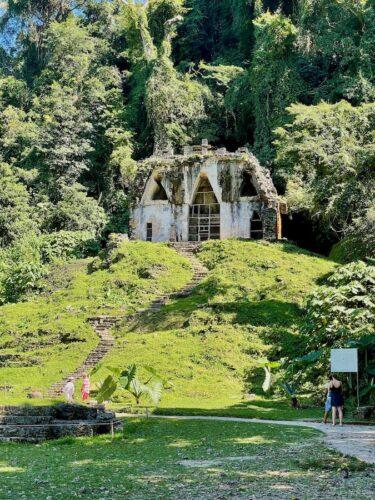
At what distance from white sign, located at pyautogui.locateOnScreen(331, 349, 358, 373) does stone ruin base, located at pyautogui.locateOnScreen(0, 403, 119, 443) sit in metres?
5.75

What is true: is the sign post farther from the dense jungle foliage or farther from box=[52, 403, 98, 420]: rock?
the dense jungle foliage

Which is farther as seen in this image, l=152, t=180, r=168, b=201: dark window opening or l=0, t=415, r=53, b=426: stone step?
l=152, t=180, r=168, b=201: dark window opening

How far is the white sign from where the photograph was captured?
702 inches

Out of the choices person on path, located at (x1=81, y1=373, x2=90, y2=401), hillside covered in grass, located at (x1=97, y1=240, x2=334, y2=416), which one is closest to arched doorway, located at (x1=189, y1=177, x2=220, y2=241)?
hillside covered in grass, located at (x1=97, y1=240, x2=334, y2=416)

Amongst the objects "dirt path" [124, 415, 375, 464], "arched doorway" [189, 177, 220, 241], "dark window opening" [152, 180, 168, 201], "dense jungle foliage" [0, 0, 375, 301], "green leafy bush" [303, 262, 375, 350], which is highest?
"dense jungle foliage" [0, 0, 375, 301]

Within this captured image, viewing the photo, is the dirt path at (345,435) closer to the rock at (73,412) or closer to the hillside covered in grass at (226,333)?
the hillside covered in grass at (226,333)

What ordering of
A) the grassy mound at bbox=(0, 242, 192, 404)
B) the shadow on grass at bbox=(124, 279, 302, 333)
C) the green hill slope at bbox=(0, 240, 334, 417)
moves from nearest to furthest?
the green hill slope at bbox=(0, 240, 334, 417) → the grassy mound at bbox=(0, 242, 192, 404) → the shadow on grass at bbox=(124, 279, 302, 333)

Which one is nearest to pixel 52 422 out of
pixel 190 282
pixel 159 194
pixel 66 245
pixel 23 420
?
pixel 23 420

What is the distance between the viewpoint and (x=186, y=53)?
68500 millimetres

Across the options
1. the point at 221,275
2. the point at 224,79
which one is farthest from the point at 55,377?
the point at 224,79

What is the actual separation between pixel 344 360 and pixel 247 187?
2846cm

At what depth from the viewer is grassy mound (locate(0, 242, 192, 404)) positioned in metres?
27.0

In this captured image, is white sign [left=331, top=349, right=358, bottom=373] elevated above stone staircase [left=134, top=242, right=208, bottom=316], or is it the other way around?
stone staircase [left=134, top=242, right=208, bottom=316]

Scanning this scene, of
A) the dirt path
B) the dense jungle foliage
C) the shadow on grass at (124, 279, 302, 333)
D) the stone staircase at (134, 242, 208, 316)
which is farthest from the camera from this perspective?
the dense jungle foliage
